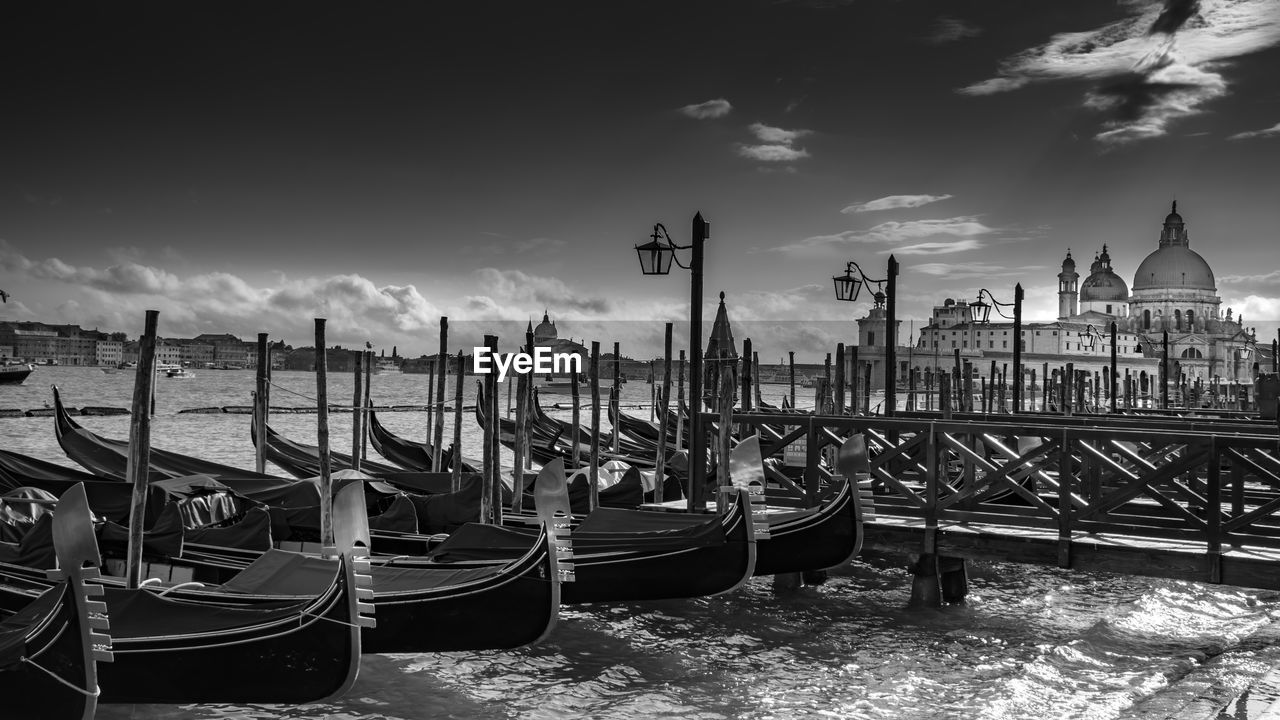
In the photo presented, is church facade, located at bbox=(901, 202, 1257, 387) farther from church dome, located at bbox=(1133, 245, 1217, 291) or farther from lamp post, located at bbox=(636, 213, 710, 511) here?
lamp post, located at bbox=(636, 213, 710, 511)

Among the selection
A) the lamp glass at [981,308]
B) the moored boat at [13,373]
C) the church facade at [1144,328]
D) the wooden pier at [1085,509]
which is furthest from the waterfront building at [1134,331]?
the wooden pier at [1085,509]

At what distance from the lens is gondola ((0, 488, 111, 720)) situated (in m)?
4.11

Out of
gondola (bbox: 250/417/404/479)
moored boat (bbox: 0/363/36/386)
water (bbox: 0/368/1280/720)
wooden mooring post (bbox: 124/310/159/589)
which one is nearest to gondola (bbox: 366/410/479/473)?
gondola (bbox: 250/417/404/479)

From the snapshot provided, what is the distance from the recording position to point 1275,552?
6137 mm

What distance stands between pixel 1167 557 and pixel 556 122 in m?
10.6

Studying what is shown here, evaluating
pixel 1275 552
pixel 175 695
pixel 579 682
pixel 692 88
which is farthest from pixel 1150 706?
pixel 692 88

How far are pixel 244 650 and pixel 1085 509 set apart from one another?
5.02 metres

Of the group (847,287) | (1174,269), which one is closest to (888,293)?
(847,287)

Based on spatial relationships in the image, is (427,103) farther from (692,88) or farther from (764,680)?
(764,680)

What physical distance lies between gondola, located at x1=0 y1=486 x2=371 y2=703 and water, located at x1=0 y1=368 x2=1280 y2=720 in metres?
0.93

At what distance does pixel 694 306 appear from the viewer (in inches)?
342

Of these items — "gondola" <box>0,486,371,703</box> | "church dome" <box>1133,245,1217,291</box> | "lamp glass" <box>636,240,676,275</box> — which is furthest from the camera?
"church dome" <box>1133,245,1217,291</box>

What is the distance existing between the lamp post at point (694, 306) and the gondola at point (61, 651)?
4.74m

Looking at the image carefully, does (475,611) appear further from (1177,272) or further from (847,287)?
(1177,272)
